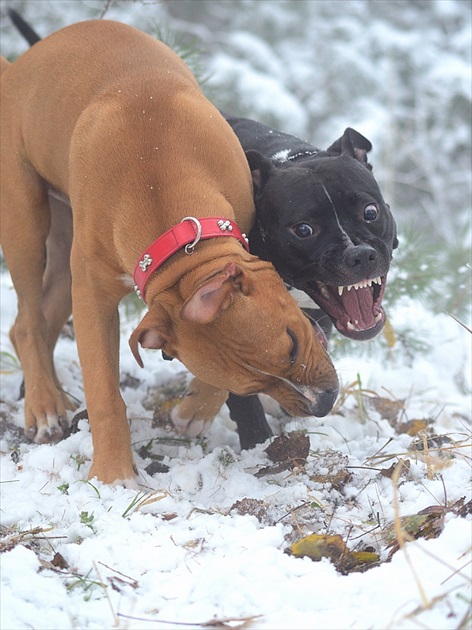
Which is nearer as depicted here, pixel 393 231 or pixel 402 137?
pixel 393 231

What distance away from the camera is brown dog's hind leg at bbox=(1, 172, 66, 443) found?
3.95 m

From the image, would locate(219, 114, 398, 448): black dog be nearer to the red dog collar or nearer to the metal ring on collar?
the red dog collar

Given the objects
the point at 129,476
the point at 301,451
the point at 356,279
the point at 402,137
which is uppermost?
the point at 356,279

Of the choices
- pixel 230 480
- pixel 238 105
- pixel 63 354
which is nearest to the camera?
pixel 230 480

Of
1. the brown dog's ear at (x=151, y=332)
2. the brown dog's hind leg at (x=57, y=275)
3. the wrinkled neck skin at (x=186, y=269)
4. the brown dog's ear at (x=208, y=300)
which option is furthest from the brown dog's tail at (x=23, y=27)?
the brown dog's ear at (x=208, y=300)

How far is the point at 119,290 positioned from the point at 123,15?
922cm

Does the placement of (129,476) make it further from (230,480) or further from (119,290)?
(119,290)

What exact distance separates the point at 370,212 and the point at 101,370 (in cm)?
126

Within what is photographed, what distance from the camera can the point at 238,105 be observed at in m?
11.6

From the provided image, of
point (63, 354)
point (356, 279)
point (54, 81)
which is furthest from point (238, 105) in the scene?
point (356, 279)

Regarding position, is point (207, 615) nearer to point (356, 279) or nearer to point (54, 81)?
point (356, 279)

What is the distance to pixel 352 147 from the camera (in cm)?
380

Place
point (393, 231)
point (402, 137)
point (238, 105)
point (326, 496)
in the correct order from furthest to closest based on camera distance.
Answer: point (402, 137)
point (238, 105)
point (393, 231)
point (326, 496)

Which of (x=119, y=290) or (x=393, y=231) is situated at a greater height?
(x=119, y=290)
